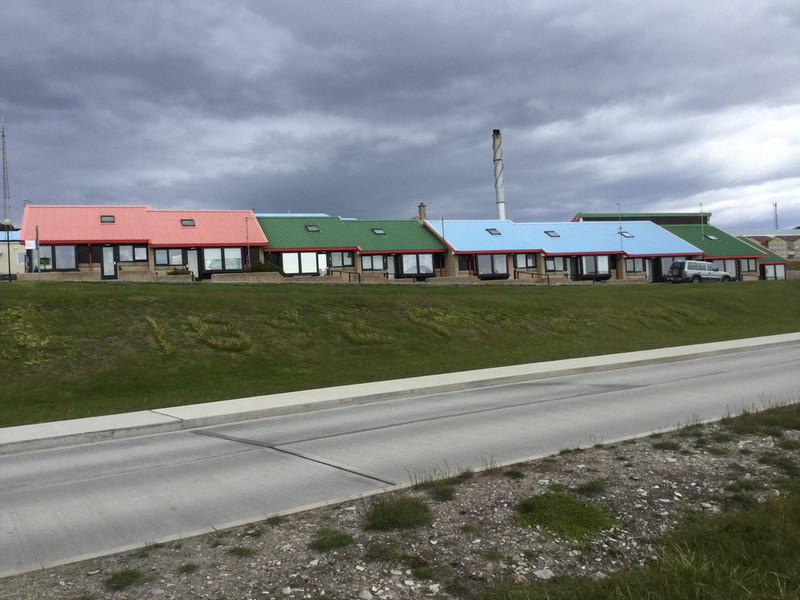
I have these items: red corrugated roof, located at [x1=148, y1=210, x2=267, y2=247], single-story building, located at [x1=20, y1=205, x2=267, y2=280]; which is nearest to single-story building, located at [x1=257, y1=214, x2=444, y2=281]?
red corrugated roof, located at [x1=148, y1=210, x2=267, y2=247]

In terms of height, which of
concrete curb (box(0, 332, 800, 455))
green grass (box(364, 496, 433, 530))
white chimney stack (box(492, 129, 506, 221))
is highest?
white chimney stack (box(492, 129, 506, 221))

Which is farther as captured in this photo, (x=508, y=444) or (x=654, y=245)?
(x=654, y=245)

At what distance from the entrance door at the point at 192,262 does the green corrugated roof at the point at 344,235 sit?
5.13 meters

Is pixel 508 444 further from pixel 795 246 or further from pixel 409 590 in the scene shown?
pixel 795 246

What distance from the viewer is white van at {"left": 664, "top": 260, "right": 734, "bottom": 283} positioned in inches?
2044

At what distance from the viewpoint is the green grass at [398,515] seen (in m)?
5.66

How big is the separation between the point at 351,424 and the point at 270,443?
1772 mm

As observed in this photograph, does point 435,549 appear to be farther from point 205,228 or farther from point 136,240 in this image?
point 205,228

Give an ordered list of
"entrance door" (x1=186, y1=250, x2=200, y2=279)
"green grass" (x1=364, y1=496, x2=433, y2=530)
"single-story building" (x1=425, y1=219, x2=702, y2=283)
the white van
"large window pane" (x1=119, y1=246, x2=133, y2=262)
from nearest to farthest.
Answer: "green grass" (x1=364, y1=496, x2=433, y2=530) → "large window pane" (x1=119, y1=246, x2=133, y2=262) → "entrance door" (x1=186, y1=250, x2=200, y2=279) → the white van → "single-story building" (x1=425, y1=219, x2=702, y2=283)

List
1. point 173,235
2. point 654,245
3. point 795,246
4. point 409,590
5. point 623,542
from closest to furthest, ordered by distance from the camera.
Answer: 1. point 409,590
2. point 623,542
3. point 173,235
4. point 654,245
5. point 795,246

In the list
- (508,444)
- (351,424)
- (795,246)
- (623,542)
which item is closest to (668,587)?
(623,542)

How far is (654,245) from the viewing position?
195ft

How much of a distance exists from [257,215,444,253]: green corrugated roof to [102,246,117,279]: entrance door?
1023cm

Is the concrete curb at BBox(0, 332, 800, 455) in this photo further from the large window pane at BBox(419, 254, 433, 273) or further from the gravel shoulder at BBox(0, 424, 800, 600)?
the large window pane at BBox(419, 254, 433, 273)
